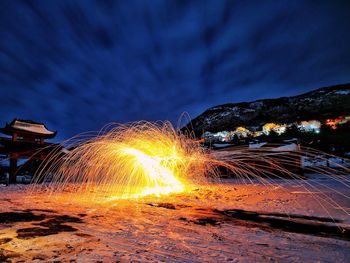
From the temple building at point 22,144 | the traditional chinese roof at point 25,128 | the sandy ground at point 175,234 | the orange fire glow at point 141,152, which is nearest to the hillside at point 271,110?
the traditional chinese roof at point 25,128

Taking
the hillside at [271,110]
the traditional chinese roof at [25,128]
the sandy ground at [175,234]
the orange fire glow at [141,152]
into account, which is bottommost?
the sandy ground at [175,234]

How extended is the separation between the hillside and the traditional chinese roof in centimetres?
6487

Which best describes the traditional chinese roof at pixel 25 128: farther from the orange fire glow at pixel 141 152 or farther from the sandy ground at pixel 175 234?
the sandy ground at pixel 175 234

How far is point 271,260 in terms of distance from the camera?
298 cm

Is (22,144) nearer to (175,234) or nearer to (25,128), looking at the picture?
(25,128)

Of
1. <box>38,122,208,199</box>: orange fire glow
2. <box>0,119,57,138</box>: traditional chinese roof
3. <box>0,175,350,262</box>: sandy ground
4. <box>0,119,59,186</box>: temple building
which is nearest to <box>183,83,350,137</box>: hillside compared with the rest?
<box>0,119,57,138</box>: traditional chinese roof

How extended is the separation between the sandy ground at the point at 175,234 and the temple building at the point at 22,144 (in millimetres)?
9441

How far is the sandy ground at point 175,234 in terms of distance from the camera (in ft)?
10.1

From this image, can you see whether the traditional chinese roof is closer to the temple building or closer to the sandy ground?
the temple building

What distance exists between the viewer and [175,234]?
4117 millimetres

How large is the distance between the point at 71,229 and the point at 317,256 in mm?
4444

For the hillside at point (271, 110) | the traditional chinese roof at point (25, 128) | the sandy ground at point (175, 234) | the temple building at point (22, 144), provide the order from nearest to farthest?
the sandy ground at point (175, 234) → the temple building at point (22, 144) → the traditional chinese roof at point (25, 128) → the hillside at point (271, 110)

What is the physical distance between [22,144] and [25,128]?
531 centimetres

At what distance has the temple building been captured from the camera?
16.9 m
